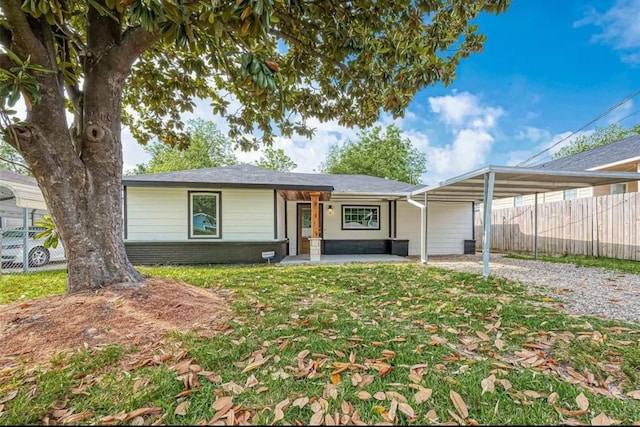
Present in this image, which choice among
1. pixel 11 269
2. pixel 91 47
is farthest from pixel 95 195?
pixel 11 269

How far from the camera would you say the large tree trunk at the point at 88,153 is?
3.19m

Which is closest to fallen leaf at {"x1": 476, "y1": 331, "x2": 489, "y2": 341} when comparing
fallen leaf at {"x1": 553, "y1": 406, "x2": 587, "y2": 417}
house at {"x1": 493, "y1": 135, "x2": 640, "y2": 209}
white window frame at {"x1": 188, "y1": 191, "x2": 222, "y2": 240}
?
fallen leaf at {"x1": 553, "y1": 406, "x2": 587, "y2": 417}

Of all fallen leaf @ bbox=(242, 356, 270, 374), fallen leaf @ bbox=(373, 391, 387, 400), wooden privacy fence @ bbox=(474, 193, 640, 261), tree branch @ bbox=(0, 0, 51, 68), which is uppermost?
tree branch @ bbox=(0, 0, 51, 68)

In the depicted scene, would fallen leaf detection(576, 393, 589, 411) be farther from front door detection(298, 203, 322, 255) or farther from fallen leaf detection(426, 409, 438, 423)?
front door detection(298, 203, 322, 255)

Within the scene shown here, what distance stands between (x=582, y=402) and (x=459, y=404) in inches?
30.6

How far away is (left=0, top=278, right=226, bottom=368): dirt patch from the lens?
99.4 inches

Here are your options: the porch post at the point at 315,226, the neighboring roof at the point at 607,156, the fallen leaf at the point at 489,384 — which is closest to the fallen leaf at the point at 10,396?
the fallen leaf at the point at 489,384

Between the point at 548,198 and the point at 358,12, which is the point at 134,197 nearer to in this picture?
the point at 358,12

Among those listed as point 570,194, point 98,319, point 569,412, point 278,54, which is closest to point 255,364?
point 98,319

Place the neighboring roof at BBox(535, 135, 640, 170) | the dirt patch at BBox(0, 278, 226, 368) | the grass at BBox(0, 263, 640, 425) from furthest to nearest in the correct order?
the neighboring roof at BBox(535, 135, 640, 170) < the dirt patch at BBox(0, 278, 226, 368) < the grass at BBox(0, 263, 640, 425)

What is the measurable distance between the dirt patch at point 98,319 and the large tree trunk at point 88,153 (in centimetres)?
36

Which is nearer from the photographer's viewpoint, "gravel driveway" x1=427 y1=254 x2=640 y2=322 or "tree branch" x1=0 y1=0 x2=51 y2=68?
"tree branch" x1=0 y1=0 x2=51 y2=68

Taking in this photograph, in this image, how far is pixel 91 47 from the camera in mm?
3619

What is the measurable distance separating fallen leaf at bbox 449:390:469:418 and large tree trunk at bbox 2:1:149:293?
3.82 metres
